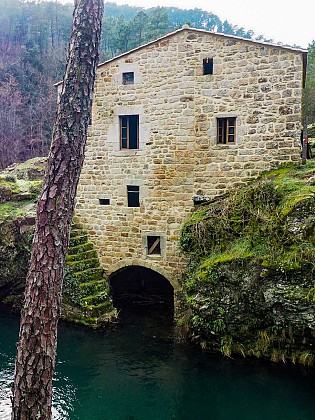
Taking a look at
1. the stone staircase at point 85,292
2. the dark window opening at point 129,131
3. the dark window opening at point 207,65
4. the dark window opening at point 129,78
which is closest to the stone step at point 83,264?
the stone staircase at point 85,292

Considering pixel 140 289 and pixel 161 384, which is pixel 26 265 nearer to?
pixel 140 289

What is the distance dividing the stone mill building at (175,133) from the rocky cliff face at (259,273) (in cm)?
138

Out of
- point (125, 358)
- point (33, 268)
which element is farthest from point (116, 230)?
point (33, 268)

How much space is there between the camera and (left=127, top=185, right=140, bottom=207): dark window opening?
13.0 m

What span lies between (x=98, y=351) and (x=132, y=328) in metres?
1.58

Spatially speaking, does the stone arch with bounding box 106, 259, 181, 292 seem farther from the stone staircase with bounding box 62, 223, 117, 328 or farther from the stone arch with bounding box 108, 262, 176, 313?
the stone arch with bounding box 108, 262, 176, 313

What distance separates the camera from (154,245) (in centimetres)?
1294

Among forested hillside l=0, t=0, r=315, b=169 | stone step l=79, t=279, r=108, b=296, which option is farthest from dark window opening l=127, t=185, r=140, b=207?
forested hillside l=0, t=0, r=315, b=169

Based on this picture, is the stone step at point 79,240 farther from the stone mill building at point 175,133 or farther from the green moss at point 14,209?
the green moss at point 14,209

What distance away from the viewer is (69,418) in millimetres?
8305

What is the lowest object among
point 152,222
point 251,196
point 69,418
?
point 69,418

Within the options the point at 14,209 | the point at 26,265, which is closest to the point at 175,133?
the point at 14,209

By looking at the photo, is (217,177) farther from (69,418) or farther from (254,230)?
(69,418)

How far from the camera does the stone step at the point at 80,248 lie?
13383 mm
